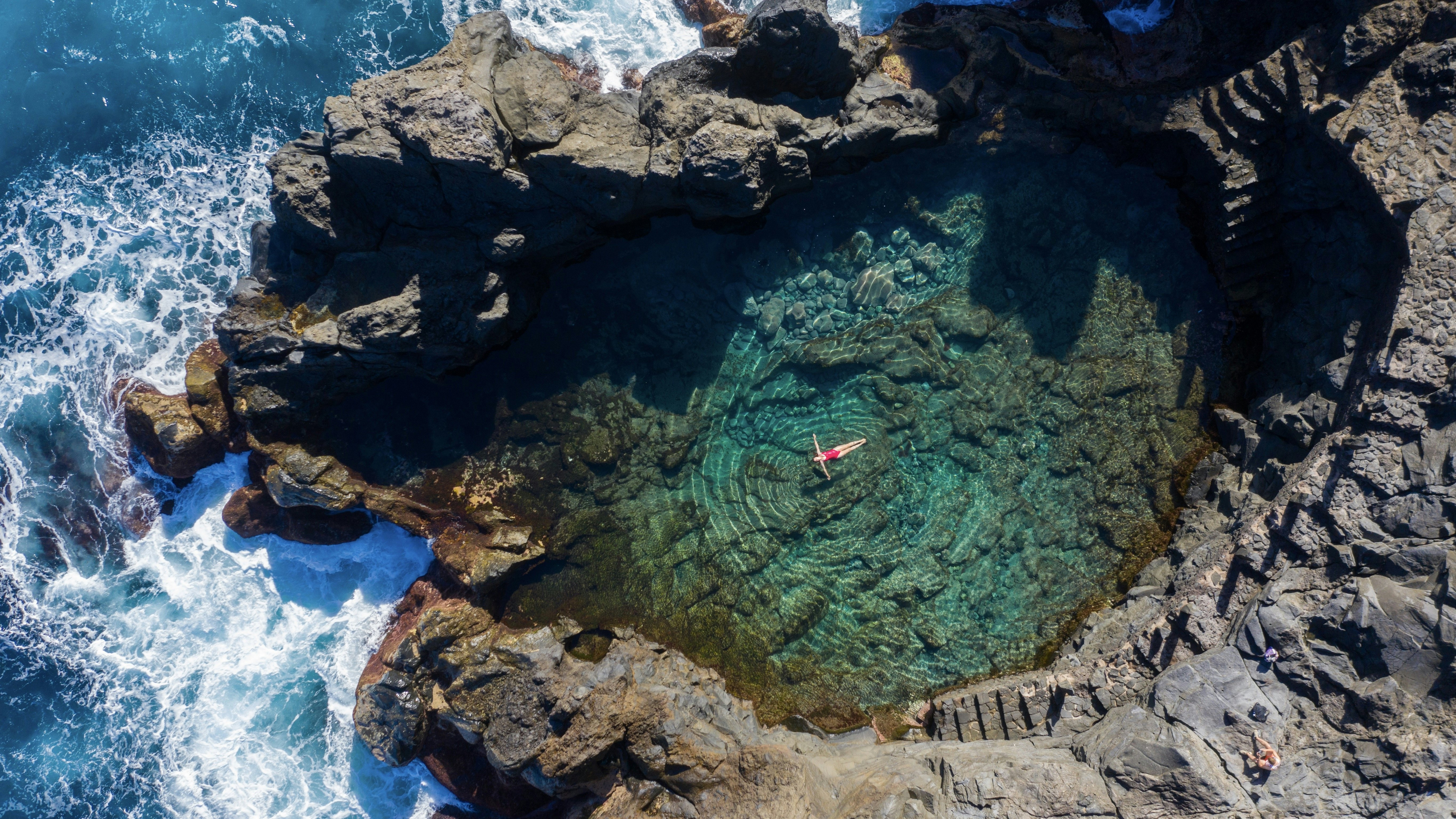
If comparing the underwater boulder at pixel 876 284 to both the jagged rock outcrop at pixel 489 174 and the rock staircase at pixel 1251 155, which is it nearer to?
the jagged rock outcrop at pixel 489 174

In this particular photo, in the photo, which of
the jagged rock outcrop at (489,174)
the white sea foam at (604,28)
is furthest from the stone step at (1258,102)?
the white sea foam at (604,28)

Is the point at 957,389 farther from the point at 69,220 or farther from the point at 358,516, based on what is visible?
the point at 69,220

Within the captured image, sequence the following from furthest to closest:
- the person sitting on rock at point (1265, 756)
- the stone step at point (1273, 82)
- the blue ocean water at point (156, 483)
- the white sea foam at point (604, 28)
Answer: the white sea foam at point (604, 28), the blue ocean water at point (156, 483), the stone step at point (1273, 82), the person sitting on rock at point (1265, 756)

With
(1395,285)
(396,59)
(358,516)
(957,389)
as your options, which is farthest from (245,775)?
(1395,285)

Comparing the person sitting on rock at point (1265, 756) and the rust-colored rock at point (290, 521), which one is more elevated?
the person sitting on rock at point (1265, 756)

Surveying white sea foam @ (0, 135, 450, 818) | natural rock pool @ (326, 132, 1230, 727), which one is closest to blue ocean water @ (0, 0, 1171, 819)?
white sea foam @ (0, 135, 450, 818)

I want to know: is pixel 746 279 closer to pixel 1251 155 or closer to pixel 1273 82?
pixel 1251 155

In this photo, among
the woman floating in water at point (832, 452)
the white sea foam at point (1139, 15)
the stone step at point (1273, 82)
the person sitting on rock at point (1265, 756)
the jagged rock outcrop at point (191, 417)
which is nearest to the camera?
the person sitting on rock at point (1265, 756)
